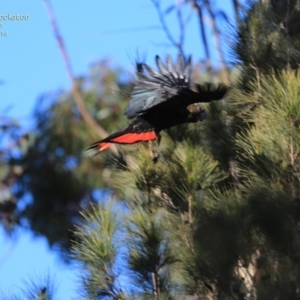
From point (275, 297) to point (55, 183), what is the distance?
363cm

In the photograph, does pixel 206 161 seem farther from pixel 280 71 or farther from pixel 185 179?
pixel 280 71

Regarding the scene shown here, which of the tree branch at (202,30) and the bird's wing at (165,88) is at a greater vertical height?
the tree branch at (202,30)

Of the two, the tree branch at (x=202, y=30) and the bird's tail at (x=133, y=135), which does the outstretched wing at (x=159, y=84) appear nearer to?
the bird's tail at (x=133, y=135)

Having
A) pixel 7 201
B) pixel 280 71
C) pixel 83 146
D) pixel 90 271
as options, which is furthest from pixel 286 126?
pixel 7 201

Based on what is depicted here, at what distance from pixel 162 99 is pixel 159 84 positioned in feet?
0.25

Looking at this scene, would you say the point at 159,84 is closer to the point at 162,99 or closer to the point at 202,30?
the point at 162,99

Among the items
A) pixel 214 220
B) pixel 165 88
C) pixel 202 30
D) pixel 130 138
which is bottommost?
pixel 214 220

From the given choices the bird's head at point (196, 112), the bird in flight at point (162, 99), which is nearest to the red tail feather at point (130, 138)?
the bird in flight at point (162, 99)

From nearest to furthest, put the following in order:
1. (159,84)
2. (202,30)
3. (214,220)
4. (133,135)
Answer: (214,220) < (159,84) < (133,135) < (202,30)

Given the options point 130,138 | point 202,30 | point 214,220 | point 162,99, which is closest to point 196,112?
point 162,99

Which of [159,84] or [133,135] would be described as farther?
[133,135]

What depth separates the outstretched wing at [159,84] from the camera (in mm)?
2971

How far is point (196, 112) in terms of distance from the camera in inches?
124

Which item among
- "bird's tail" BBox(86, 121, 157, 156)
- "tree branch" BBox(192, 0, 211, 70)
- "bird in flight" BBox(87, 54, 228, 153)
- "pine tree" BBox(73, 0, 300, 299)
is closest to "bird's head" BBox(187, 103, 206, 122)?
"bird in flight" BBox(87, 54, 228, 153)
